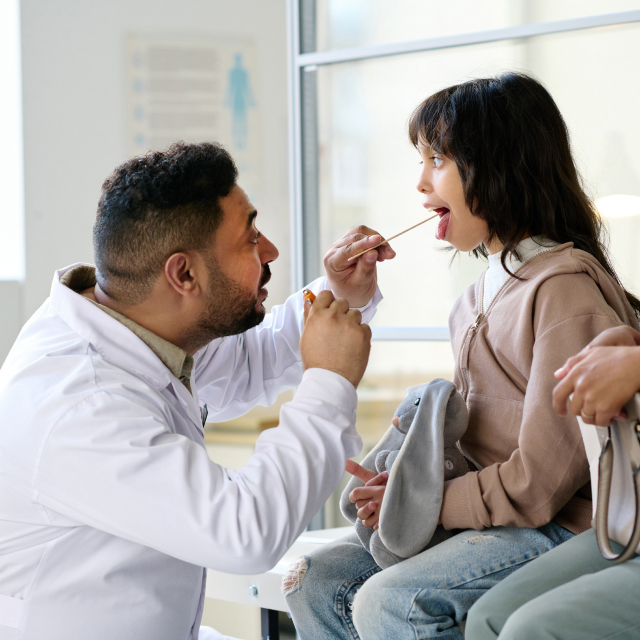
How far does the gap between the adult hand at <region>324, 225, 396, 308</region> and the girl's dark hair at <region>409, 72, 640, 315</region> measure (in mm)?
247

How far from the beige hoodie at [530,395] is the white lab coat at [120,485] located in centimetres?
26

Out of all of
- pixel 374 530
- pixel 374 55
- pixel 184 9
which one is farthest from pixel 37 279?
pixel 374 530

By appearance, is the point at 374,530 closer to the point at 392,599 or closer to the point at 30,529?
the point at 392,599

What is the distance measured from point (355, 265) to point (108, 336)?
587mm

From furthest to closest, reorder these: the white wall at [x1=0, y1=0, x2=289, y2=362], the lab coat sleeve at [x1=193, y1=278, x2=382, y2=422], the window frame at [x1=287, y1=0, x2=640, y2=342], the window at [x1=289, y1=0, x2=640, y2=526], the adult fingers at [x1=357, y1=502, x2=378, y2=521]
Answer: the white wall at [x1=0, y1=0, x2=289, y2=362] < the window frame at [x1=287, y1=0, x2=640, y2=342] < the window at [x1=289, y1=0, x2=640, y2=526] < the lab coat sleeve at [x1=193, y1=278, x2=382, y2=422] < the adult fingers at [x1=357, y1=502, x2=378, y2=521]

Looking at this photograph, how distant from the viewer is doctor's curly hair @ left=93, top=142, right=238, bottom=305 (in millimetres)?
1198

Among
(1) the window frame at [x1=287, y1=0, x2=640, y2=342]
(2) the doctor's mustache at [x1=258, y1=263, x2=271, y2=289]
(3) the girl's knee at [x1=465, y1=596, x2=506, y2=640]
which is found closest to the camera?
(3) the girl's knee at [x1=465, y1=596, x2=506, y2=640]

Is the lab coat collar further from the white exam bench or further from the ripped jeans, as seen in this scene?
the white exam bench

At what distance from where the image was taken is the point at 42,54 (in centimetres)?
298

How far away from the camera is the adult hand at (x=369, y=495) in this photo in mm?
1250

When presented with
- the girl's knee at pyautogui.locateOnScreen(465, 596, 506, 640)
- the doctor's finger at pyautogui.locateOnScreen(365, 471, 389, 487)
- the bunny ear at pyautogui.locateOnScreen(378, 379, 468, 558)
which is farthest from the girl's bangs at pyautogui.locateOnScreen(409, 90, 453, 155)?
the girl's knee at pyautogui.locateOnScreen(465, 596, 506, 640)

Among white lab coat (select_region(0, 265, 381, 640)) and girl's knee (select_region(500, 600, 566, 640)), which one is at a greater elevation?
white lab coat (select_region(0, 265, 381, 640))

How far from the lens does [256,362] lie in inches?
65.6

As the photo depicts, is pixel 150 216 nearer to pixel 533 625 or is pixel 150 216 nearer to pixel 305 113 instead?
pixel 533 625
